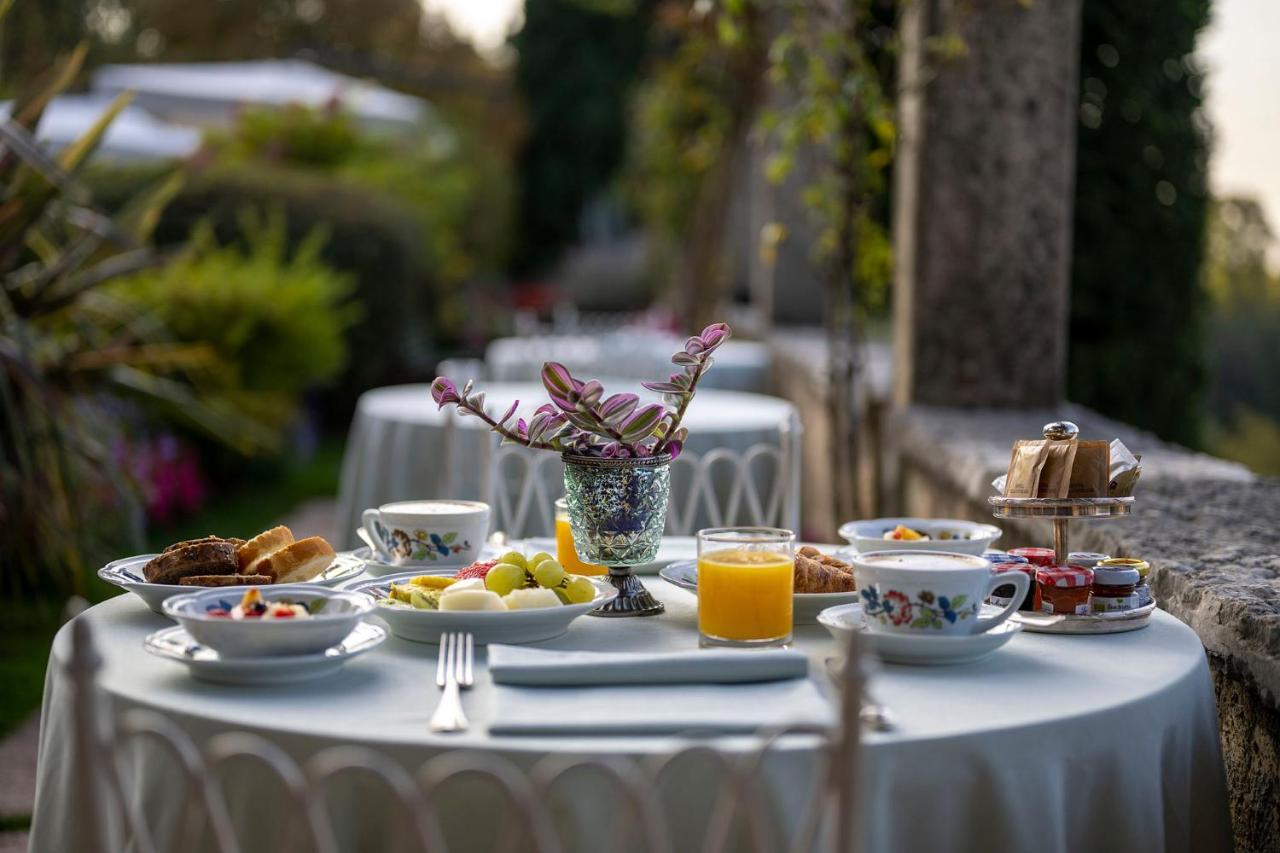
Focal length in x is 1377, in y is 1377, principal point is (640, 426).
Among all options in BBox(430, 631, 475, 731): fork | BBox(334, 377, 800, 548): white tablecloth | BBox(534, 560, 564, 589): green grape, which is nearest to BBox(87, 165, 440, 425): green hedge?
BBox(334, 377, 800, 548): white tablecloth

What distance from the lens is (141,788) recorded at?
4.62 feet

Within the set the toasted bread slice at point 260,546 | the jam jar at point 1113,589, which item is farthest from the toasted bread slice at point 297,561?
Answer: the jam jar at point 1113,589

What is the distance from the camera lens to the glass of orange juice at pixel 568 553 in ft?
6.61

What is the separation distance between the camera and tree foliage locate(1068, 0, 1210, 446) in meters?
4.71

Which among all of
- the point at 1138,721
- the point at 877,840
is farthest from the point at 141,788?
the point at 1138,721

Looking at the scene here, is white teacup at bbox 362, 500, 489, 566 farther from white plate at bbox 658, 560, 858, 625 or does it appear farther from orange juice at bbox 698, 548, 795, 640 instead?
orange juice at bbox 698, 548, 795, 640

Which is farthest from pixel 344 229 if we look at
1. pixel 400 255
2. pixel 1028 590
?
pixel 1028 590

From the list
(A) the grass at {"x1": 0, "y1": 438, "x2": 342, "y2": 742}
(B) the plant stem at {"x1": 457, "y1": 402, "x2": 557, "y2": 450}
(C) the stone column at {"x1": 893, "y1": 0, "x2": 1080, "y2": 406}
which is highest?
(C) the stone column at {"x1": 893, "y1": 0, "x2": 1080, "y2": 406}

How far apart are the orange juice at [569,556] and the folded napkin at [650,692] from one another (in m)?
0.45

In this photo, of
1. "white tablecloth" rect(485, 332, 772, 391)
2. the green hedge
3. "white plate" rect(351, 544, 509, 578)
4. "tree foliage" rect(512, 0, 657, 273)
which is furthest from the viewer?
"tree foliage" rect(512, 0, 657, 273)

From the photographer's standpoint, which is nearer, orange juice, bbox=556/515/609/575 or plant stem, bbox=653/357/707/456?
plant stem, bbox=653/357/707/456

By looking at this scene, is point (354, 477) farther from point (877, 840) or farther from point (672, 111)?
point (672, 111)

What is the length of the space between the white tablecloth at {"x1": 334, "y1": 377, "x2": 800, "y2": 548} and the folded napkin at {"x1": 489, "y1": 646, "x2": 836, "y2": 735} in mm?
2110

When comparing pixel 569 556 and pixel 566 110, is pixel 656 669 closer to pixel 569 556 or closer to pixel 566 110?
pixel 569 556
